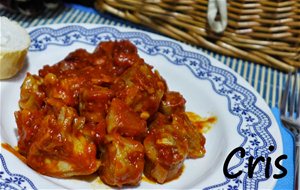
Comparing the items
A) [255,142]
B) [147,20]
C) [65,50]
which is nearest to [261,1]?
[147,20]

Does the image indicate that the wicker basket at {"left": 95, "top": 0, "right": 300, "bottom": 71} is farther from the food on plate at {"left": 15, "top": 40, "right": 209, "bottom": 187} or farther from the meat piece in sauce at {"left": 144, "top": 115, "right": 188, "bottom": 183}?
the meat piece in sauce at {"left": 144, "top": 115, "right": 188, "bottom": 183}

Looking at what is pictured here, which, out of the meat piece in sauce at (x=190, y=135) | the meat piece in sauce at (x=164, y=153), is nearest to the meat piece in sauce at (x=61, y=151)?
the meat piece in sauce at (x=164, y=153)

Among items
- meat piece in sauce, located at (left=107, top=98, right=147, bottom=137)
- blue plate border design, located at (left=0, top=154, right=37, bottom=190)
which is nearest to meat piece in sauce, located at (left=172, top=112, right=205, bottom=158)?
meat piece in sauce, located at (left=107, top=98, right=147, bottom=137)

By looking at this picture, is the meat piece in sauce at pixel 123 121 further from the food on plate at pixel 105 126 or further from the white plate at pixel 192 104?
the white plate at pixel 192 104

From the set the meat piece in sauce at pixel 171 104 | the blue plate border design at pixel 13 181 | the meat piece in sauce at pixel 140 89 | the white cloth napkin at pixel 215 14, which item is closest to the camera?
the blue plate border design at pixel 13 181

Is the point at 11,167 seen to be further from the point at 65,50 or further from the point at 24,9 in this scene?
the point at 24,9
